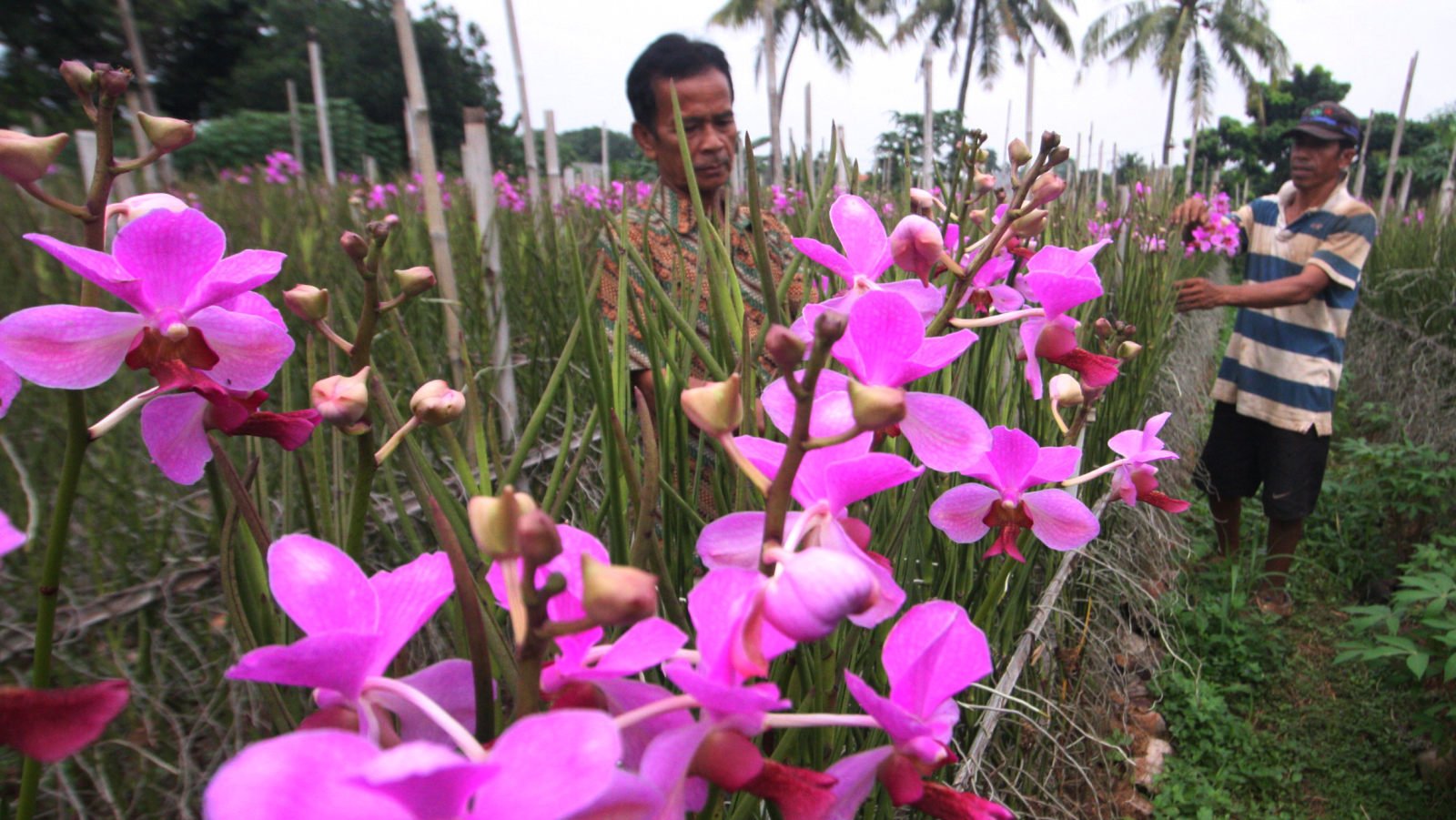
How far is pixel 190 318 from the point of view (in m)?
0.30

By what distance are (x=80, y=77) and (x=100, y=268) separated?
0.27ft

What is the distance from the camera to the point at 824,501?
0.82ft

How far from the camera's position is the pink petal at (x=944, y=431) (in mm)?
306

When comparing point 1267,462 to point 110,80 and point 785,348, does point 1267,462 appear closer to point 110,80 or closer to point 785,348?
point 785,348

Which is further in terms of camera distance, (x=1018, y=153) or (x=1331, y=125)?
(x=1331, y=125)

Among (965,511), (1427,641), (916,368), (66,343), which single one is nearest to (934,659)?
(916,368)

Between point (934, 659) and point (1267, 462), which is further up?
point (934, 659)

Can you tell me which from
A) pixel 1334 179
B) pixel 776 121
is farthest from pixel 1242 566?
pixel 776 121

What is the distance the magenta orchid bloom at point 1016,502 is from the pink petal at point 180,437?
0.34 metres

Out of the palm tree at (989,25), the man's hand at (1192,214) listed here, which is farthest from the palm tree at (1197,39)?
the man's hand at (1192,214)

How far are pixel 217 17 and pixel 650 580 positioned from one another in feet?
73.0

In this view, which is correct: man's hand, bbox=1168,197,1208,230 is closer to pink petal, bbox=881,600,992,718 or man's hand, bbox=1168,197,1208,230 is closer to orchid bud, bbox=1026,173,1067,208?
orchid bud, bbox=1026,173,1067,208

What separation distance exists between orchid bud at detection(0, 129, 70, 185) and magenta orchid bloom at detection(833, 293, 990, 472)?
0.95 ft

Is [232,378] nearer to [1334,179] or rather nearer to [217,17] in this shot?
[1334,179]
